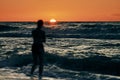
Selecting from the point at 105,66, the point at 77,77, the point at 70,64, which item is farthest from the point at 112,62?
the point at 77,77

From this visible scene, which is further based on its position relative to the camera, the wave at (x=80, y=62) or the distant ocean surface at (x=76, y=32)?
the distant ocean surface at (x=76, y=32)

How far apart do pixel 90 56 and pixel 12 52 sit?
5.46m

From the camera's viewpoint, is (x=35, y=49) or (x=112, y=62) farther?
(x=112, y=62)

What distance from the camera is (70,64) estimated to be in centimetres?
1903

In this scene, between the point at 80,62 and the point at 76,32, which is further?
the point at 76,32

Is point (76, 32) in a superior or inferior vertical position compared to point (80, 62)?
inferior

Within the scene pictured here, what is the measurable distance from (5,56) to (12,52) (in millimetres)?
1860

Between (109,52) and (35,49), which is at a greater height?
(35,49)

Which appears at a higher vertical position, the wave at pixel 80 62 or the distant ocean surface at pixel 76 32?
the wave at pixel 80 62

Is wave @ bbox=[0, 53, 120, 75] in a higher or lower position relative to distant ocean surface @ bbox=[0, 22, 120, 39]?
higher

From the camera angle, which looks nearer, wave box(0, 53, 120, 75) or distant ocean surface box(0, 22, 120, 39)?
wave box(0, 53, 120, 75)

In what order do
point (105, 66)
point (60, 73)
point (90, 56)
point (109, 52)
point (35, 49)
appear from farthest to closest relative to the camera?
point (109, 52) → point (90, 56) → point (105, 66) → point (60, 73) → point (35, 49)

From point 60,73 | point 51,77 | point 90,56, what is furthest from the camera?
point 90,56

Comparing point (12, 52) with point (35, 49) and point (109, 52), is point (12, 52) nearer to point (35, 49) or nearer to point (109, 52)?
point (109, 52)
